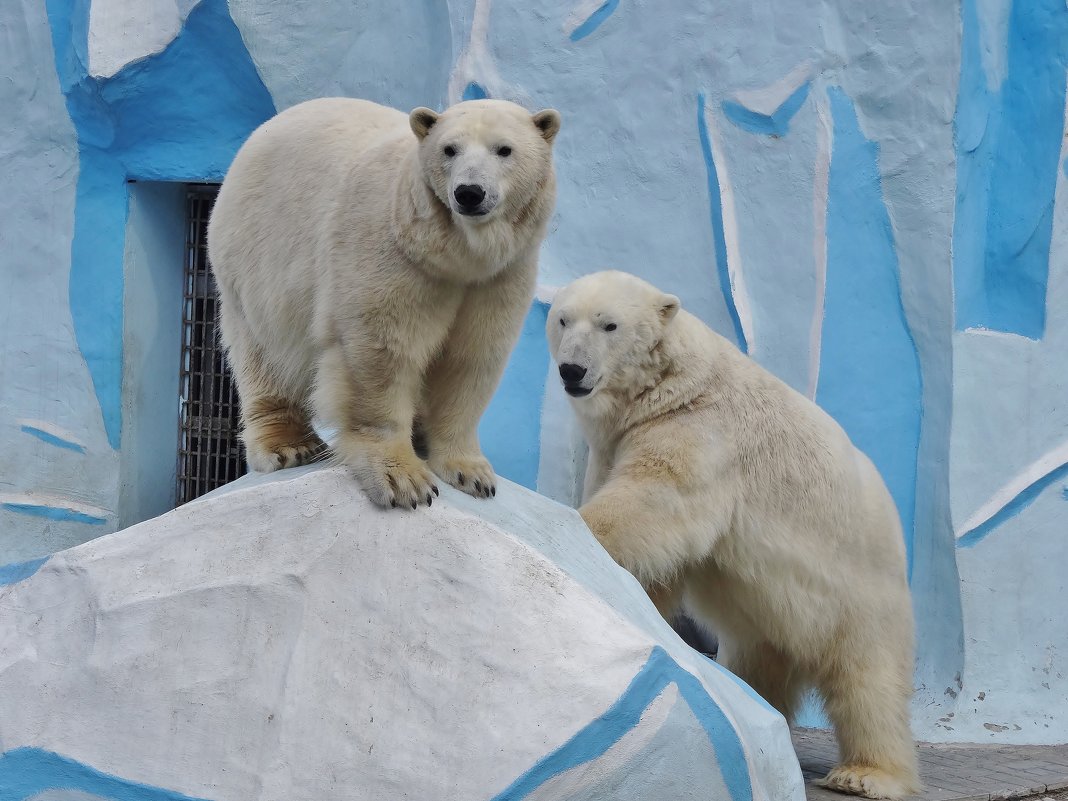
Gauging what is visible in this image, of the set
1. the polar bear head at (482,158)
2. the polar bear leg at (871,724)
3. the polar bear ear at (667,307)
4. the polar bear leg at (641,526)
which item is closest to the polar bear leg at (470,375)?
the polar bear head at (482,158)

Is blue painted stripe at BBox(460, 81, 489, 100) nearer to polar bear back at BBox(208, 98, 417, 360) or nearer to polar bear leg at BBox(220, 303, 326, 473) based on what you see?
polar bear back at BBox(208, 98, 417, 360)

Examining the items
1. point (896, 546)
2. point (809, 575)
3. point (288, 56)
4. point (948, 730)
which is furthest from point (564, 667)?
point (288, 56)

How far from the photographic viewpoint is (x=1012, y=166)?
18.2 feet

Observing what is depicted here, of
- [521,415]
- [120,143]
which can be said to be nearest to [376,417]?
[521,415]

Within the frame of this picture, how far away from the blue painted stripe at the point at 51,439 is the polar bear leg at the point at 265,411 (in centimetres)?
328

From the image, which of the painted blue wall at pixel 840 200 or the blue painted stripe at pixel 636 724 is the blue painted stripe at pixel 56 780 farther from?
the painted blue wall at pixel 840 200

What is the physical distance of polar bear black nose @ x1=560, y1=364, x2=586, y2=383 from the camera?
3906mm

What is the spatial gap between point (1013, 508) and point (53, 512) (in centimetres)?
464

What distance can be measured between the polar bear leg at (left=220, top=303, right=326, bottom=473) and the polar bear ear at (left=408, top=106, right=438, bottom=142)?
0.81m

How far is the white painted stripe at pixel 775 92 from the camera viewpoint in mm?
5520

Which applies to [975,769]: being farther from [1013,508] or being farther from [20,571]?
[20,571]

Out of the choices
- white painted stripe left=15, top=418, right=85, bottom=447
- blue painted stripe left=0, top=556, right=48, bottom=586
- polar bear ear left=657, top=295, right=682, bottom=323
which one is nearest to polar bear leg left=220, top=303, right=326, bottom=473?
blue painted stripe left=0, top=556, right=48, bottom=586

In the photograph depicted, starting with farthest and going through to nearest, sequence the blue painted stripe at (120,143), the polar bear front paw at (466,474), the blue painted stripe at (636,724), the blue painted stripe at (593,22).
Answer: the blue painted stripe at (120,143) < the blue painted stripe at (593,22) < the polar bear front paw at (466,474) < the blue painted stripe at (636,724)

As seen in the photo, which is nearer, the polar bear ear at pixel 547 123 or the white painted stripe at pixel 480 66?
the polar bear ear at pixel 547 123
